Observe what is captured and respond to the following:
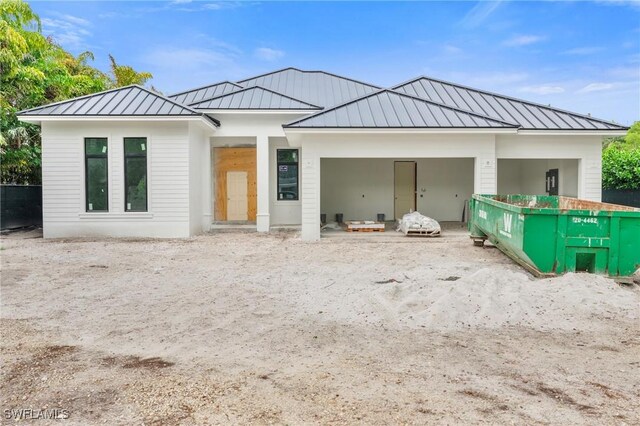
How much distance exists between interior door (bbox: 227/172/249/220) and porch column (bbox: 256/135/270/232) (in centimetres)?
114

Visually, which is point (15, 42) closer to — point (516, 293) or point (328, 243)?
point (328, 243)

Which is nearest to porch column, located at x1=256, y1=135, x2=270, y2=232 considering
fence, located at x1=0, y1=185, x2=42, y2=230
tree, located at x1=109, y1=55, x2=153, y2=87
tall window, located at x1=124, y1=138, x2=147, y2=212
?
tall window, located at x1=124, y1=138, x2=147, y2=212

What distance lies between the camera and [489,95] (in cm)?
1630

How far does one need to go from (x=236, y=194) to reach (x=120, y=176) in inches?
163

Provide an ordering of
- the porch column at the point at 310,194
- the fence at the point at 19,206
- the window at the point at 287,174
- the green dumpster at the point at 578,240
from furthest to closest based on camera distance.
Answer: the window at the point at 287,174 < the fence at the point at 19,206 < the porch column at the point at 310,194 < the green dumpster at the point at 578,240

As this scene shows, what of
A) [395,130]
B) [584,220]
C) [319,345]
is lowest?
[319,345]

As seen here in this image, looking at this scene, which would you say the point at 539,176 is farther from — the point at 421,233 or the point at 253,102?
the point at 253,102

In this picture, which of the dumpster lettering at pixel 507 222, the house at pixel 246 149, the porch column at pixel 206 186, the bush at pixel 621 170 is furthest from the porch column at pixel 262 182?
the bush at pixel 621 170

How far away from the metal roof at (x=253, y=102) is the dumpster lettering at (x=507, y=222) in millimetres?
8502

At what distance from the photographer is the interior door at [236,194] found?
627 inches

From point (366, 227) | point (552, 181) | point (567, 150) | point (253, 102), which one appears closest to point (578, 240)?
point (366, 227)

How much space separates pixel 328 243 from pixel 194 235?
14.5 feet

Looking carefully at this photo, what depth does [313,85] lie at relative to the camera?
62.0 ft
